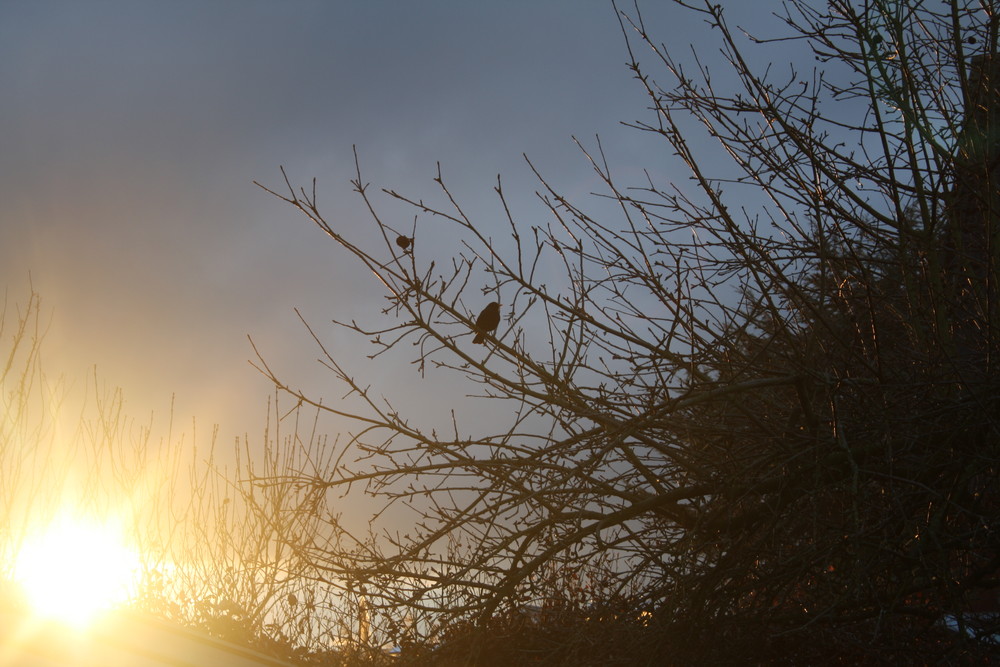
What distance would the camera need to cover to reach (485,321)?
4.20 m

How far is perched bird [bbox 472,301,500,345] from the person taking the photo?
416cm

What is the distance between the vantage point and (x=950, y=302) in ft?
13.2

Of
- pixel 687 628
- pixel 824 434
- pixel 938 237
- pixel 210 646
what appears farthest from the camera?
pixel 938 237

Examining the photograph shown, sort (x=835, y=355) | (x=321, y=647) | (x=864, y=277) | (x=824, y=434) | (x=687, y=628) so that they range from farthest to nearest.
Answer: (x=321, y=647), (x=835, y=355), (x=687, y=628), (x=824, y=434), (x=864, y=277)

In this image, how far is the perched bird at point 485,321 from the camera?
4164mm

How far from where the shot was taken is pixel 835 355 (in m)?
4.57

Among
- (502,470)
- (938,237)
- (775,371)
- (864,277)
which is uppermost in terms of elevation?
(938,237)

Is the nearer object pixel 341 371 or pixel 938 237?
pixel 341 371

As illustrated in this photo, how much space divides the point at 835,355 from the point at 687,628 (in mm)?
1675

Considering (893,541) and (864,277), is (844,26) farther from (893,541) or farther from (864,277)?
(893,541)

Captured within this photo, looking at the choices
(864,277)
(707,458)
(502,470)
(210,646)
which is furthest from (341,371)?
(864,277)

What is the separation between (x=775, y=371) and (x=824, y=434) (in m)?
0.37

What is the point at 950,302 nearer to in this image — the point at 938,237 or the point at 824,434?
the point at 824,434

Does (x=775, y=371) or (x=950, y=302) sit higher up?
(x=950, y=302)
